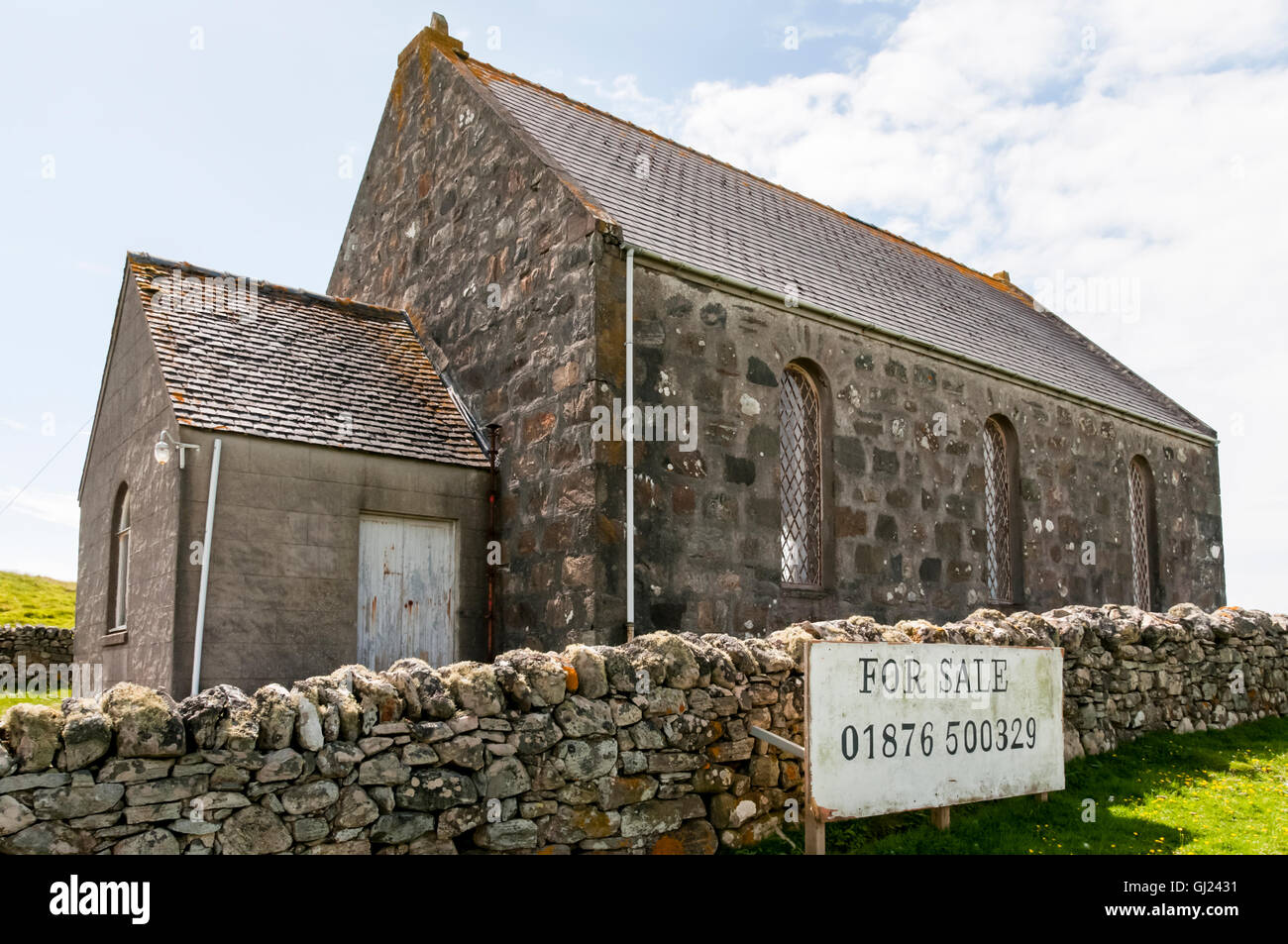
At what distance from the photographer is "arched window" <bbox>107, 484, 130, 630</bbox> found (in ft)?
40.6

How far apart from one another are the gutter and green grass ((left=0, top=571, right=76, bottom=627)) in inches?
954

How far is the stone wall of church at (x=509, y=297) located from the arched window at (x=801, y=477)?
112 inches

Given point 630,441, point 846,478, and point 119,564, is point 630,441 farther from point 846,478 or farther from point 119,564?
point 119,564

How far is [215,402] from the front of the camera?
1084 centimetres

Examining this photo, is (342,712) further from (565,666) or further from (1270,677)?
(1270,677)

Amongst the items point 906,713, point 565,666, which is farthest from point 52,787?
point 906,713

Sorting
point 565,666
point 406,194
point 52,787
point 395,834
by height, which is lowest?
point 395,834

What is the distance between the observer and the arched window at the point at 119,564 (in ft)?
40.6

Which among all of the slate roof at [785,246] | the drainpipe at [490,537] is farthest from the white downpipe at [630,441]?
the drainpipe at [490,537]

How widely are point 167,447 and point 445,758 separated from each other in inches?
238

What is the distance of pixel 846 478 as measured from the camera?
13.0 m

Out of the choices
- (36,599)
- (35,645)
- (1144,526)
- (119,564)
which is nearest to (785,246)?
(1144,526)

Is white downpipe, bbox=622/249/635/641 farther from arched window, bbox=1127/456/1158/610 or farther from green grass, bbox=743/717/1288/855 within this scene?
arched window, bbox=1127/456/1158/610

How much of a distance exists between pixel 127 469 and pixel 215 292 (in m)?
2.47
